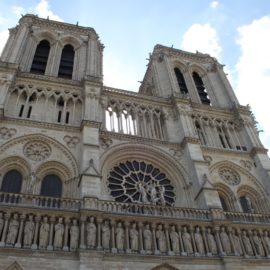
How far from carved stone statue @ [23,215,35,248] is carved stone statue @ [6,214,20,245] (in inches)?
11.7

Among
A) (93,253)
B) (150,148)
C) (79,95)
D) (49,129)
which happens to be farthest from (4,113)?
(93,253)

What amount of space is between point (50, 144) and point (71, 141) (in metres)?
1.02

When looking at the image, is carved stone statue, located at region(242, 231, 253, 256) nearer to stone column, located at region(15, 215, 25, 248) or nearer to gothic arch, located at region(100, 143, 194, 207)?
gothic arch, located at region(100, 143, 194, 207)

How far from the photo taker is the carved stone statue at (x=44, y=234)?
11195 mm

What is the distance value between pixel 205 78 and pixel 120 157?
1235 cm

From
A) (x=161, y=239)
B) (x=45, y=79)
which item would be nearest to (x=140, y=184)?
(x=161, y=239)

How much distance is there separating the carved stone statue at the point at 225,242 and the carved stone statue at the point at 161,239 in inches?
97.2

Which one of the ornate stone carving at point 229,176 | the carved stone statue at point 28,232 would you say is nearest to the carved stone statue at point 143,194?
the ornate stone carving at point 229,176

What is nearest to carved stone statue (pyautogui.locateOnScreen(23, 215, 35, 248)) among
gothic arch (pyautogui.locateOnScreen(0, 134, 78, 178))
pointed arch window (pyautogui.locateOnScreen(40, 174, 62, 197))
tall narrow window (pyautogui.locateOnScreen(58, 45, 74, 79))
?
pointed arch window (pyautogui.locateOnScreen(40, 174, 62, 197))

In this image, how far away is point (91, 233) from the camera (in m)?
11.8

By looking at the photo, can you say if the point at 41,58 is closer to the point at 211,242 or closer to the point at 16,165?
the point at 16,165

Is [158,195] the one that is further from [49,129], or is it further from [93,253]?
[49,129]

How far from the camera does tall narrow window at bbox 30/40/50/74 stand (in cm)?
2095

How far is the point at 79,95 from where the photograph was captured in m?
18.7
